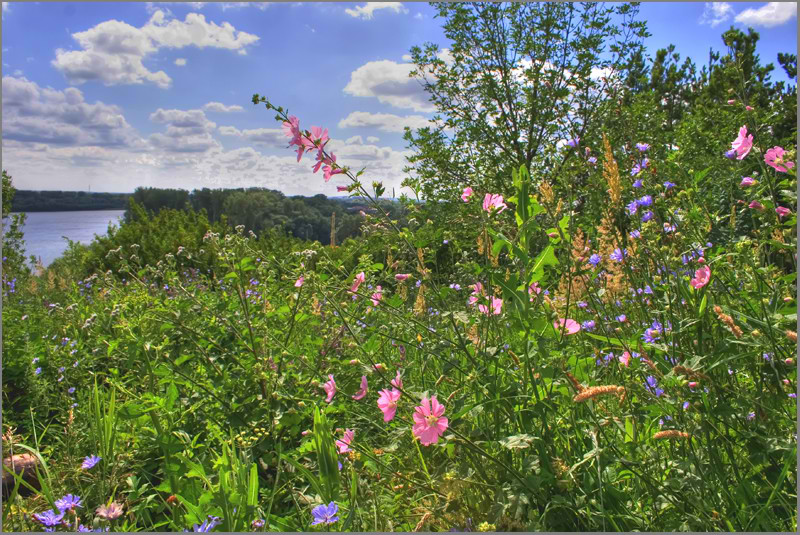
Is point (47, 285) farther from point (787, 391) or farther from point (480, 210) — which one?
point (787, 391)

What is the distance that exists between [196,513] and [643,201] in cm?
180

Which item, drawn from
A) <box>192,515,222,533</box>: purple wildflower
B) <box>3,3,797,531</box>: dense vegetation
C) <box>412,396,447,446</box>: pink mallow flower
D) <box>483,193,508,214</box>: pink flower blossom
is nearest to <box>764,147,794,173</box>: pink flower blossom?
<box>3,3,797,531</box>: dense vegetation

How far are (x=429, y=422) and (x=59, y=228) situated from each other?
881cm

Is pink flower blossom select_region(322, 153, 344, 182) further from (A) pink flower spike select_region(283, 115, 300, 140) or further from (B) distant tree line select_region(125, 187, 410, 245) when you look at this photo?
(B) distant tree line select_region(125, 187, 410, 245)

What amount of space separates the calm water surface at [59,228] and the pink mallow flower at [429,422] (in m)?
8.05

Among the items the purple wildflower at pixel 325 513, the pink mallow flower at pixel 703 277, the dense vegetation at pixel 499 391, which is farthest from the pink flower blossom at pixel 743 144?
the purple wildflower at pixel 325 513

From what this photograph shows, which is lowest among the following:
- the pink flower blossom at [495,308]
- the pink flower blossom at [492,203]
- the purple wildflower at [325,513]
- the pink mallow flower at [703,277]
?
the purple wildflower at [325,513]

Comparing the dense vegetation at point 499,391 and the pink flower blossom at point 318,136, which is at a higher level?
the pink flower blossom at point 318,136

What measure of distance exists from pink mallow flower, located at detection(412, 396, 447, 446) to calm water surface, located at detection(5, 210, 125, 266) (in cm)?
805

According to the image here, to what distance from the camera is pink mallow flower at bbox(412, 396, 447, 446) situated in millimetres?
1231

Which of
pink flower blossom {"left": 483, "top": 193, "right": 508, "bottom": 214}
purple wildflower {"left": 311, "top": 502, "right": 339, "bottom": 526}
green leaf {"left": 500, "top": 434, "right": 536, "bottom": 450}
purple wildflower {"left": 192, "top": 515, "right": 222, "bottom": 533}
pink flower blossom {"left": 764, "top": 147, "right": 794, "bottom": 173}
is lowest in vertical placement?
purple wildflower {"left": 192, "top": 515, "right": 222, "bottom": 533}

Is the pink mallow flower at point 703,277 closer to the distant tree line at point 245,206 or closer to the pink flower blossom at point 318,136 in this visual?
the pink flower blossom at point 318,136

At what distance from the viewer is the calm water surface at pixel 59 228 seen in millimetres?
7918

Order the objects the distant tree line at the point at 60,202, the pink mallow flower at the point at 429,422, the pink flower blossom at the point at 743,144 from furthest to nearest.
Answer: the distant tree line at the point at 60,202
the pink flower blossom at the point at 743,144
the pink mallow flower at the point at 429,422
